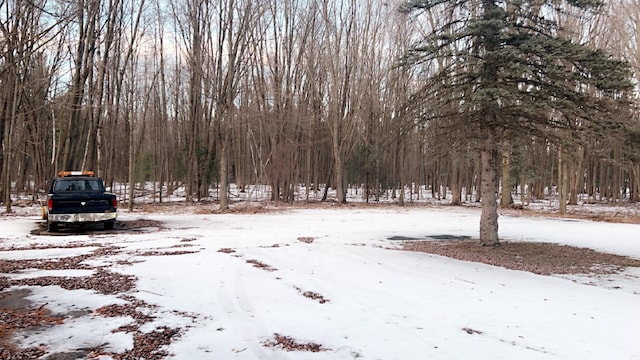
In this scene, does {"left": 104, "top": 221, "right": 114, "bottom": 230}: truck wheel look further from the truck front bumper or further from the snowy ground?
the snowy ground

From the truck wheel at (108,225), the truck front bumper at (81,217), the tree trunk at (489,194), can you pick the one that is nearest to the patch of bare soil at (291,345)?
the tree trunk at (489,194)

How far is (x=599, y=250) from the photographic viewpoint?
1123 centimetres

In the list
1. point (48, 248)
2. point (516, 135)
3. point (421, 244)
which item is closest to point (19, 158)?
point (48, 248)

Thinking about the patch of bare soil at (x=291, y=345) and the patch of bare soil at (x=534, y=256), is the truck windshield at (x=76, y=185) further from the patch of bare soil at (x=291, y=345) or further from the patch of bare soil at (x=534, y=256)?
the patch of bare soil at (x=291, y=345)

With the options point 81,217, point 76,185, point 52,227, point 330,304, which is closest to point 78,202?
point 81,217

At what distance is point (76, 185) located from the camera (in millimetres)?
13359

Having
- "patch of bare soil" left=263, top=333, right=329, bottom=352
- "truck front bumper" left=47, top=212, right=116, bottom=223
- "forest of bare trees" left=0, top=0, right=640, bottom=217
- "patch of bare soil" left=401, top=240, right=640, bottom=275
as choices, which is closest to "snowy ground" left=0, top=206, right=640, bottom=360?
"patch of bare soil" left=263, top=333, right=329, bottom=352

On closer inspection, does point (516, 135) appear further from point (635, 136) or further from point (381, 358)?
point (381, 358)

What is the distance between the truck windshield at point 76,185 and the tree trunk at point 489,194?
1166 cm

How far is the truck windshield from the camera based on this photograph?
13219mm

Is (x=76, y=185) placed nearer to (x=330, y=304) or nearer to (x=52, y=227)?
(x=52, y=227)

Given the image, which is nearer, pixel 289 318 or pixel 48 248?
pixel 289 318

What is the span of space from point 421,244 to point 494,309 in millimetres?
5979

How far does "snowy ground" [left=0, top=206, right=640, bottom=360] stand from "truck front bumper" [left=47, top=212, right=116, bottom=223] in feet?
5.96
